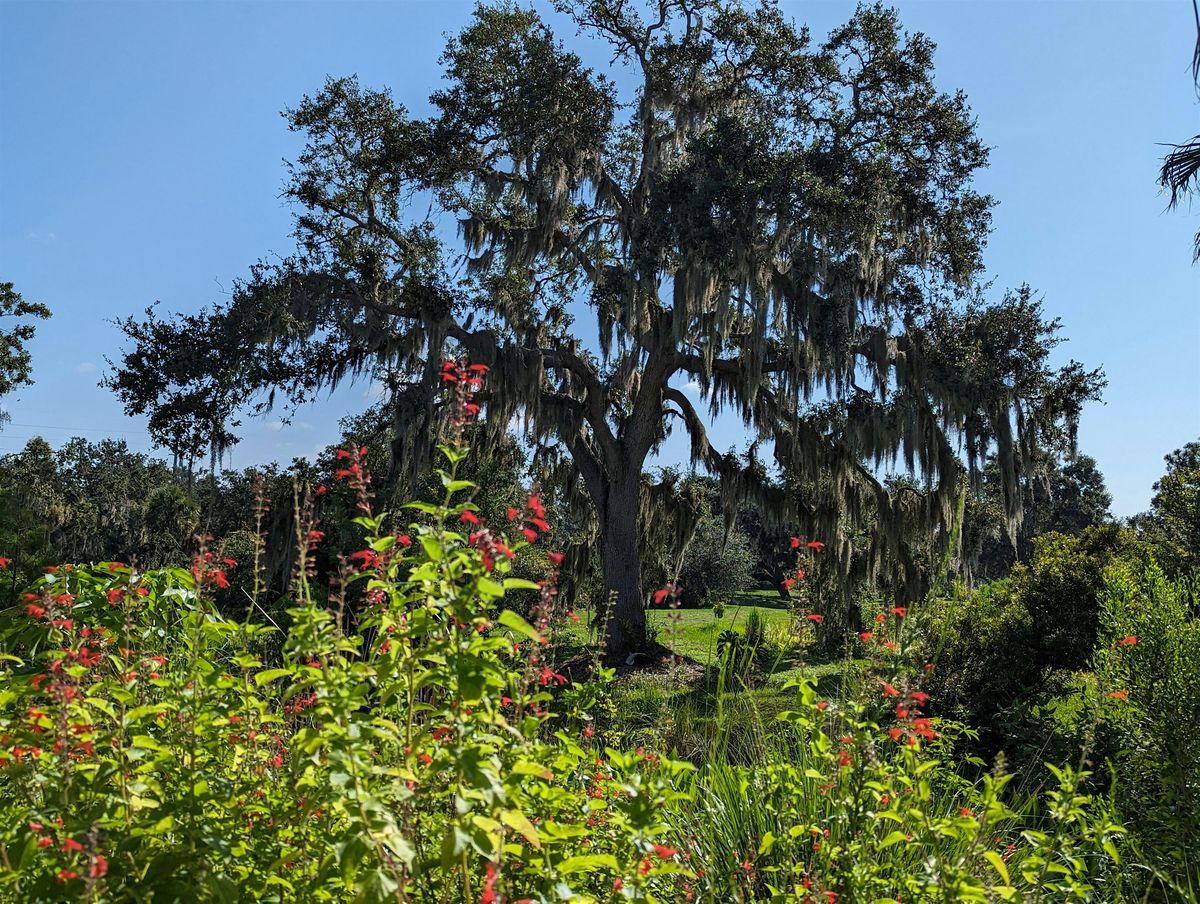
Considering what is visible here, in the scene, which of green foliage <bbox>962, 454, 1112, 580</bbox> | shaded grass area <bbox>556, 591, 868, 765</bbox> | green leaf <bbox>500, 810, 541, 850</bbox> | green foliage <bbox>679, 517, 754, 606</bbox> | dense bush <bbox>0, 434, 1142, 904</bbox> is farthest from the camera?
green foliage <bbox>962, 454, 1112, 580</bbox>

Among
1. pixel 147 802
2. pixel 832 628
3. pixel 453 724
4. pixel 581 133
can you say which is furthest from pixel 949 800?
pixel 581 133

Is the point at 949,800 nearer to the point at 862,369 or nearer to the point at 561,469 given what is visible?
the point at 862,369

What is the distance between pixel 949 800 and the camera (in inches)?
172

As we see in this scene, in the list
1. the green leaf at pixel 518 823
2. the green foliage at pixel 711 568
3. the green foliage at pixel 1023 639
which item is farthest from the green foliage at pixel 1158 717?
the green foliage at pixel 711 568

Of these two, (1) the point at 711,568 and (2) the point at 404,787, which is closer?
(2) the point at 404,787

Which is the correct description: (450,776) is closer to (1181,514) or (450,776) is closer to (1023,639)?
(1023,639)

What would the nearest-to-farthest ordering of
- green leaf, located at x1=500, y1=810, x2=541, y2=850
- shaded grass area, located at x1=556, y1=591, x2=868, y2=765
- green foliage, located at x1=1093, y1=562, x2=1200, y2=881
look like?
green leaf, located at x1=500, y1=810, x2=541, y2=850 < green foliage, located at x1=1093, y1=562, x2=1200, y2=881 < shaded grass area, located at x1=556, y1=591, x2=868, y2=765

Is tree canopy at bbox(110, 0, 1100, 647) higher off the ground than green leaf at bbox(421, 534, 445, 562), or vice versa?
tree canopy at bbox(110, 0, 1100, 647)

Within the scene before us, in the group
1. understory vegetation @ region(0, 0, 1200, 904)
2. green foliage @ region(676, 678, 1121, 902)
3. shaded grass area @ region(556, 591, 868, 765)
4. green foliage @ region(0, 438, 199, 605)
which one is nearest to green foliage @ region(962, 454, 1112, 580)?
understory vegetation @ region(0, 0, 1200, 904)

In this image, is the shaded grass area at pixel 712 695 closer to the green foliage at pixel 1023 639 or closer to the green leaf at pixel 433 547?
the green foliage at pixel 1023 639

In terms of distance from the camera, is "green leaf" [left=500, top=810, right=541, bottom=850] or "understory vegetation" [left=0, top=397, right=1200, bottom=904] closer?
"green leaf" [left=500, top=810, right=541, bottom=850]

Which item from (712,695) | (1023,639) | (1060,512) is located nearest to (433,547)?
(712,695)

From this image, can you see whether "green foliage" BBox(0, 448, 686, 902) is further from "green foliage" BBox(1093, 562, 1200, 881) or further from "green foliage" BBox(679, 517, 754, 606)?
"green foliage" BBox(679, 517, 754, 606)

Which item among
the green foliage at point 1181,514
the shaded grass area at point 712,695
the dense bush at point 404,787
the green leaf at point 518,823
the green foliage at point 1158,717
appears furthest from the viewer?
the green foliage at point 1181,514
